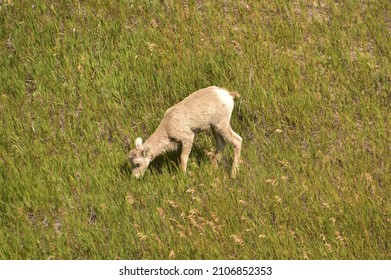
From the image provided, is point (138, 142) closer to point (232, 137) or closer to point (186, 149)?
point (186, 149)

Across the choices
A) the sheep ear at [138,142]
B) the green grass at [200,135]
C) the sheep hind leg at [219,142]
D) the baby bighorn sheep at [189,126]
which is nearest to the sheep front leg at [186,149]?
the baby bighorn sheep at [189,126]

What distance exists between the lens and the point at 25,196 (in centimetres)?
969

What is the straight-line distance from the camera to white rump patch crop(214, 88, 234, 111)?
10094 millimetres

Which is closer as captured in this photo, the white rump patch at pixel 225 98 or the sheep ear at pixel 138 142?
the sheep ear at pixel 138 142

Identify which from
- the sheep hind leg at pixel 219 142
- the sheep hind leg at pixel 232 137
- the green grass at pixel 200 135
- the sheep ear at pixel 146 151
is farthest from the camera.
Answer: the sheep hind leg at pixel 219 142

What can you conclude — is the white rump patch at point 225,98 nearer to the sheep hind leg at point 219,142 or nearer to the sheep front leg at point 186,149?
the sheep hind leg at point 219,142

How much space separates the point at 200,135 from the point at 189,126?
0.67 m

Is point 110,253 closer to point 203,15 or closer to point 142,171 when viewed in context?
point 142,171

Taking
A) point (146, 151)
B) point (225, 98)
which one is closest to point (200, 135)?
point (225, 98)

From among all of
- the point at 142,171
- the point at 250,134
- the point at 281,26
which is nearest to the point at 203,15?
the point at 281,26

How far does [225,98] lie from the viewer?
399 inches

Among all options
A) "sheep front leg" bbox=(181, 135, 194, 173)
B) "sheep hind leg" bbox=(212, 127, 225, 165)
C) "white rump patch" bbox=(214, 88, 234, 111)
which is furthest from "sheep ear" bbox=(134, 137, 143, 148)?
"white rump patch" bbox=(214, 88, 234, 111)

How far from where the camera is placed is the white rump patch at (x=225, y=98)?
397 inches

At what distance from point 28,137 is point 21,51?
6.39 feet
